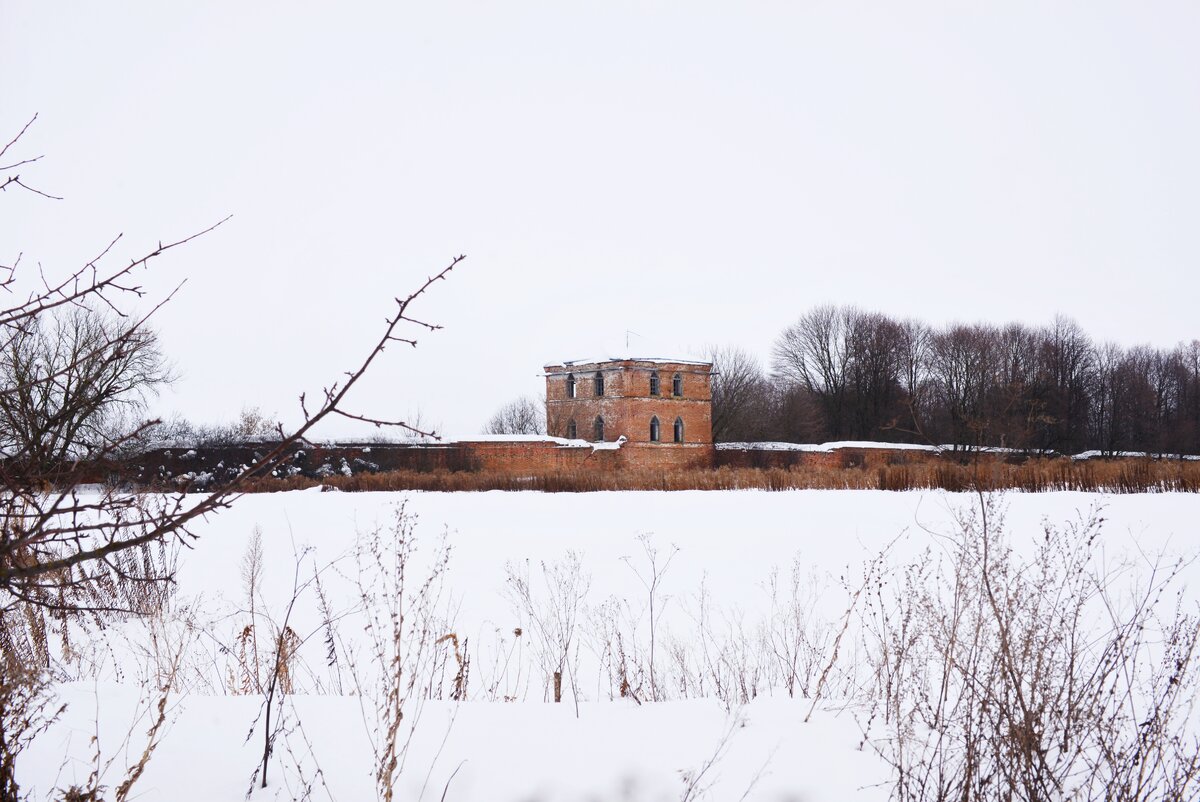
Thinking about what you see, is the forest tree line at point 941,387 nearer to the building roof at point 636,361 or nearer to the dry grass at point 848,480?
the building roof at point 636,361

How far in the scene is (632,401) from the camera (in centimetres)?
4112

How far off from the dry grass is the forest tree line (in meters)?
27.9

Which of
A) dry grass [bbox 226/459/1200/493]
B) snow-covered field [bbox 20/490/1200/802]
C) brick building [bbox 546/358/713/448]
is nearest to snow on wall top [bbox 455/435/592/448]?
brick building [bbox 546/358/713/448]

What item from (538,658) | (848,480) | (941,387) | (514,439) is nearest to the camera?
(538,658)

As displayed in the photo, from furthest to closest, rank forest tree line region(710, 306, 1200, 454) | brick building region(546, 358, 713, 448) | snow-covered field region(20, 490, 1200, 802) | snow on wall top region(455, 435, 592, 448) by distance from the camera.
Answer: forest tree line region(710, 306, 1200, 454) → brick building region(546, 358, 713, 448) → snow on wall top region(455, 435, 592, 448) → snow-covered field region(20, 490, 1200, 802)

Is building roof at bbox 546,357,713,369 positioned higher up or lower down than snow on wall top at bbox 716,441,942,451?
higher up

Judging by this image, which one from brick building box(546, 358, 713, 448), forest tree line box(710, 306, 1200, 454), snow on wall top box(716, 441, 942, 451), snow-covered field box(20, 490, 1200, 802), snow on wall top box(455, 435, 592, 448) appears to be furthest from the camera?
forest tree line box(710, 306, 1200, 454)

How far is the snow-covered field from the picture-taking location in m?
3.67

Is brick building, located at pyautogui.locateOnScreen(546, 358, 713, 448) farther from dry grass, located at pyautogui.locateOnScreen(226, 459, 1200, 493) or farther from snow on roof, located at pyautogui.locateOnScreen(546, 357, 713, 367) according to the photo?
dry grass, located at pyautogui.locateOnScreen(226, 459, 1200, 493)

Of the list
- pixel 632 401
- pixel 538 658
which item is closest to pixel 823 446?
pixel 632 401

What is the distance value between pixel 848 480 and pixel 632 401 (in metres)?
20.9

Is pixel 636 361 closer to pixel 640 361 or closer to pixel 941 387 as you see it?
pixel 640 361

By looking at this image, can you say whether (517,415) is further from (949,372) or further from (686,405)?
(949,372)

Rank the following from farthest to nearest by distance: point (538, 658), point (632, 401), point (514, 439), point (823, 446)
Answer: point (823, 446)
point (632, 401)
point (514, 439)
point (538, 658)
